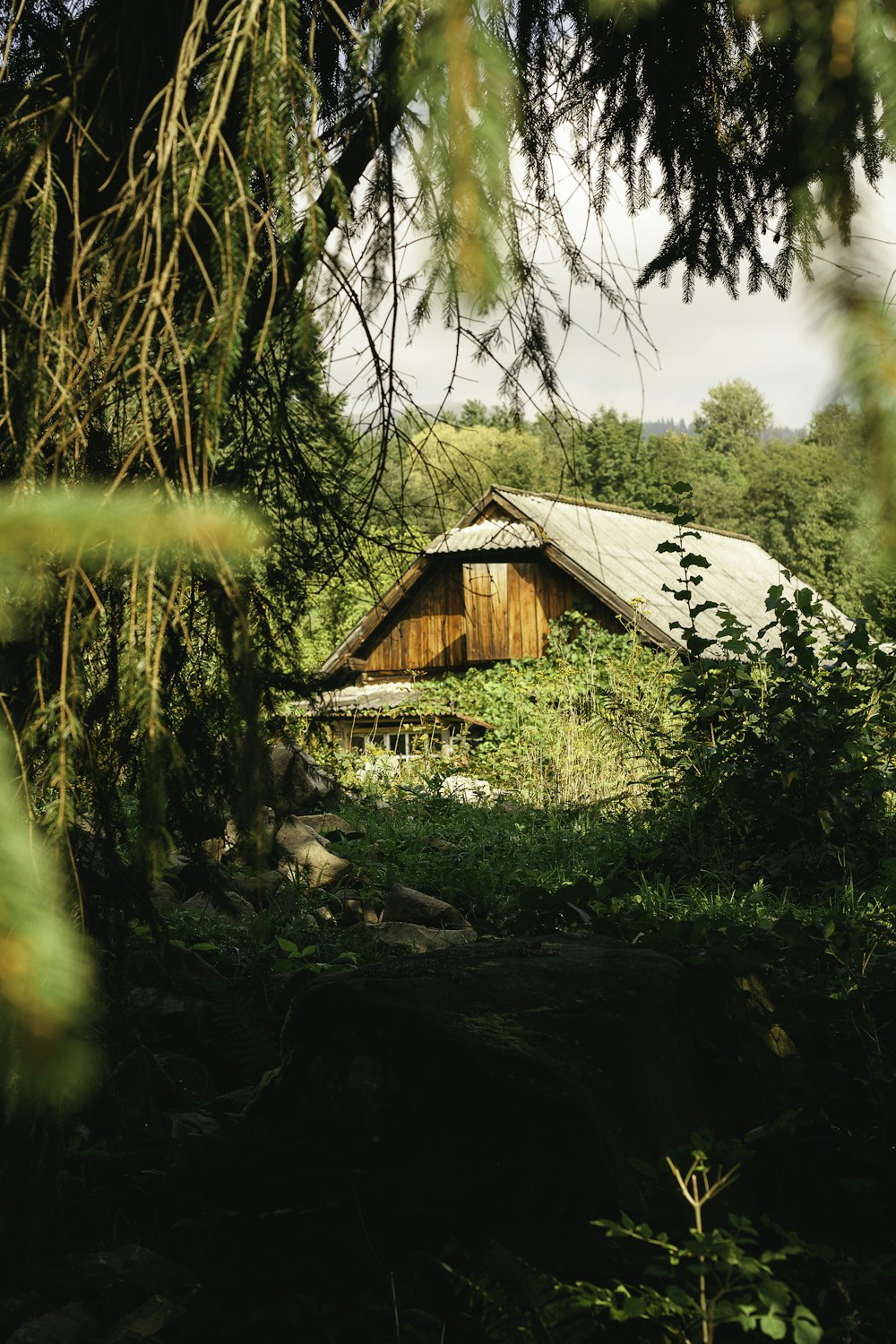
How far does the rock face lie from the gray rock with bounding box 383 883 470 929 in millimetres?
2217

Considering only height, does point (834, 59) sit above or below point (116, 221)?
above

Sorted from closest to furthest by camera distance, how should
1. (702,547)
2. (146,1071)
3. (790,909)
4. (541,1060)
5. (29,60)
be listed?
1. (541,1060)
2. (29,60)
3. (146,1071)
4. (790,909)
5. (702,547)

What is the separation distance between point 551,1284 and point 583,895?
158 cm

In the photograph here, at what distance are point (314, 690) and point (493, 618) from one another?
15216mm

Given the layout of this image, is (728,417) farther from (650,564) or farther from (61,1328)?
(61,1328)

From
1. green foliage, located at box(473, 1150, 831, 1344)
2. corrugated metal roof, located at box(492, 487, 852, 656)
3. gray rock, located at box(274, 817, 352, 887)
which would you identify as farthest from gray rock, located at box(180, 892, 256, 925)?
corrugated metal roof, located at box(492, 487, 852, 656)

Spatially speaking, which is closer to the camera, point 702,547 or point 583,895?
point 583,895

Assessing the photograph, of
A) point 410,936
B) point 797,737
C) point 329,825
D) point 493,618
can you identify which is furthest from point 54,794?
point 493,618

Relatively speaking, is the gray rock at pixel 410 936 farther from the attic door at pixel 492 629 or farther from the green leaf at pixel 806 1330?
the attic door at pixel 492 629

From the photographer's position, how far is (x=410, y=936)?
4.39 metres

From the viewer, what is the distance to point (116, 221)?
1.69 meters

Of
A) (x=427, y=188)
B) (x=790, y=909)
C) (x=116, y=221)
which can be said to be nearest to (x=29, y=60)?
Answer: (x=116, y=221)

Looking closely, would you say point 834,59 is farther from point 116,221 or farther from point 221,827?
point 221,827

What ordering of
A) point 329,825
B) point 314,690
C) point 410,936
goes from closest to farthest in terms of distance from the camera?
point 314,690
point 410,936
point 329,825
